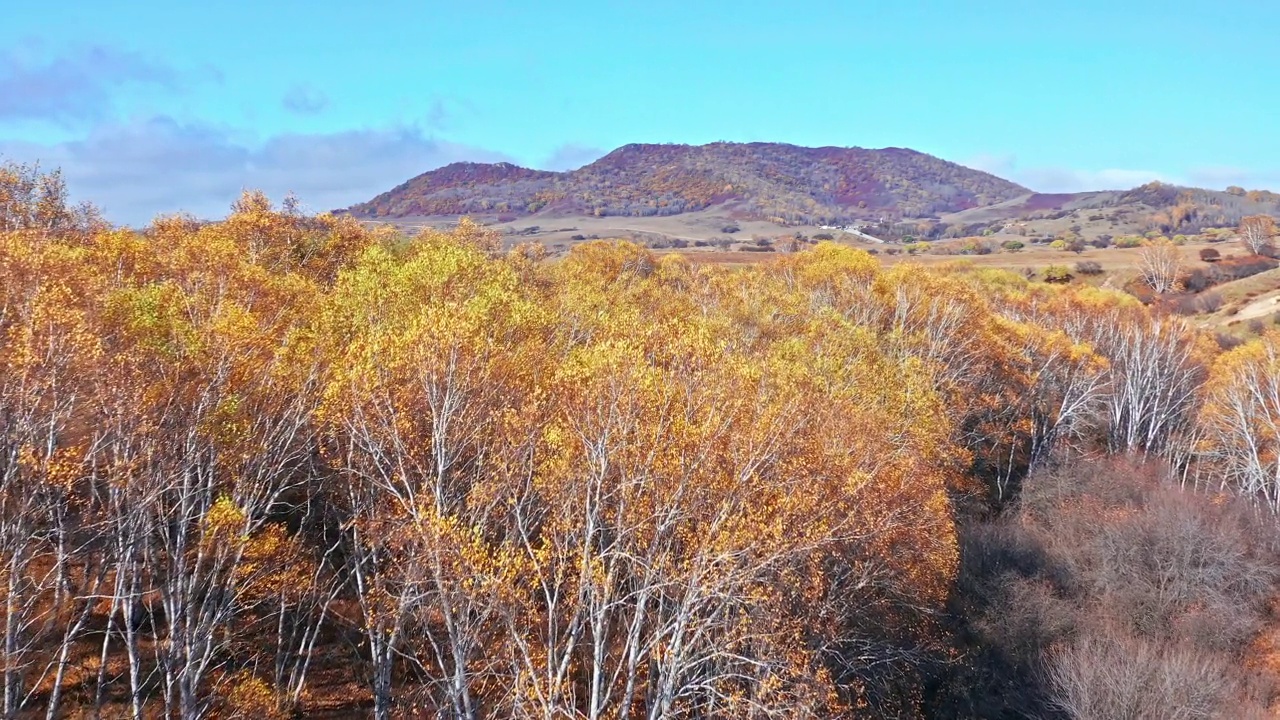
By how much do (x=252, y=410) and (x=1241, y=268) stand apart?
5499 inches

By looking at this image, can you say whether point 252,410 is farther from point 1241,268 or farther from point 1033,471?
point 1241,268

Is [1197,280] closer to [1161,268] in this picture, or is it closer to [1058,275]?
[1161,268]

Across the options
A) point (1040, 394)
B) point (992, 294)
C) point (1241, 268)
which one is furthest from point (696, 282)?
point (1241, 268)

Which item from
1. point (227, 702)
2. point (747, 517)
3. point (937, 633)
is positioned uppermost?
point (747, 517)

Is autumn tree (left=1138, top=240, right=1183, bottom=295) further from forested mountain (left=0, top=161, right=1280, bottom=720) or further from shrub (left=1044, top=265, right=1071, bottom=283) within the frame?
forested mountain (left=0, top=161, right=1280, bottom=720)

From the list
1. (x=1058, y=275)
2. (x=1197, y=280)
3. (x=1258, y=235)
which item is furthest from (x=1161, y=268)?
(x=1258, y=235)

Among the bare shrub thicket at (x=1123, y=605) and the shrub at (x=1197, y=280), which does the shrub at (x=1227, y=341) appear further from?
the bare shrub thicket at (x=1123, y=605)

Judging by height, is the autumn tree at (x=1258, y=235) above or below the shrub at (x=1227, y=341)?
above

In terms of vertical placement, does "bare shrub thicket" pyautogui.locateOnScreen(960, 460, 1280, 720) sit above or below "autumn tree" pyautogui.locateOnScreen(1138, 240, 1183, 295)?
below

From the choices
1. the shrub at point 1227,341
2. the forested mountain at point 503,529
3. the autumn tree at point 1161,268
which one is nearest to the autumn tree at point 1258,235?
the autumn tree at point 1161,268

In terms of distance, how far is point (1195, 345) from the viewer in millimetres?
62062

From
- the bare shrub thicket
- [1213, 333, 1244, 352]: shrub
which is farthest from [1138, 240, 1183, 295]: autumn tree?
the bare shrub thicket

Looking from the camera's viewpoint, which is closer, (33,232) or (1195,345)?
(33,232)

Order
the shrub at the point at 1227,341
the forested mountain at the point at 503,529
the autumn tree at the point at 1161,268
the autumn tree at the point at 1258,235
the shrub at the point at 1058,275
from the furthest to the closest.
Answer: the autumn tree at the point at 1258,235 → the shrub at the point at 1058,275 → the autumn tree at the point at 1161,268 → the shrub at the point at 1227,341 → the forested mountain at the point at 503,529
